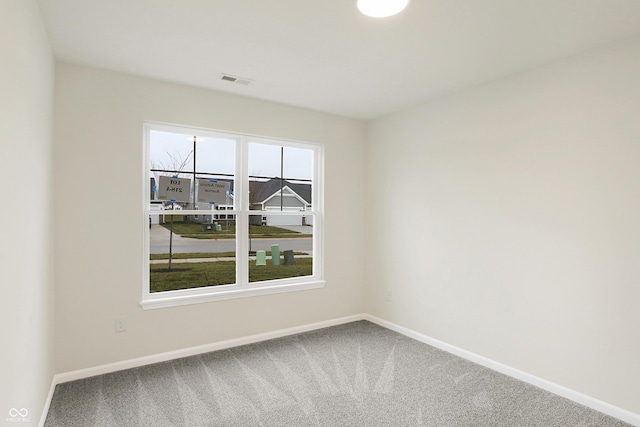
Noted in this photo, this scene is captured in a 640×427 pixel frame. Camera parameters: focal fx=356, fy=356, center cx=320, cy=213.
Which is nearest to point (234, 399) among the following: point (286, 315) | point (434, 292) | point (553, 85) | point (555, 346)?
point (286, 315)

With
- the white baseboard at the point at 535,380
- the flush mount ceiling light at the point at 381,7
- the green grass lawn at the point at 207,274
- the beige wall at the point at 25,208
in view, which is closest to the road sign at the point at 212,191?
the green grass lawn at the point at 207,274

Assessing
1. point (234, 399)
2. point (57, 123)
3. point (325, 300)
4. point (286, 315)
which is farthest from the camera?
point (325, 300)

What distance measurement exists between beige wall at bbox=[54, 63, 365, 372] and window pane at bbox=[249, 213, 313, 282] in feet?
1.19

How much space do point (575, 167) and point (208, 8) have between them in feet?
9.06

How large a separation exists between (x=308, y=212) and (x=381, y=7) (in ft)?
8.50

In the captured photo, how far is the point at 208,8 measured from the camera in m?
2.10

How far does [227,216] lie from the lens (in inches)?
147

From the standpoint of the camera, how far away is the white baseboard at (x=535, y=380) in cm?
241

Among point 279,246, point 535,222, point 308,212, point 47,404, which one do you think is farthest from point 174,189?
point 535,222

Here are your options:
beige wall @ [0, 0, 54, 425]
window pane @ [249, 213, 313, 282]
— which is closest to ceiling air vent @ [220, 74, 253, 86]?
beige wall @ [0, 0, 54, 425]

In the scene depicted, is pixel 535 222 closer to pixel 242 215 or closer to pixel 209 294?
pixel 242 215

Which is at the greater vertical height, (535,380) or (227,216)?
(227,216)

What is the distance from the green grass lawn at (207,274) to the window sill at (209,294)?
7 cm

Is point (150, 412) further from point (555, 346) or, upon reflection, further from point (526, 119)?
point (526, 119)
